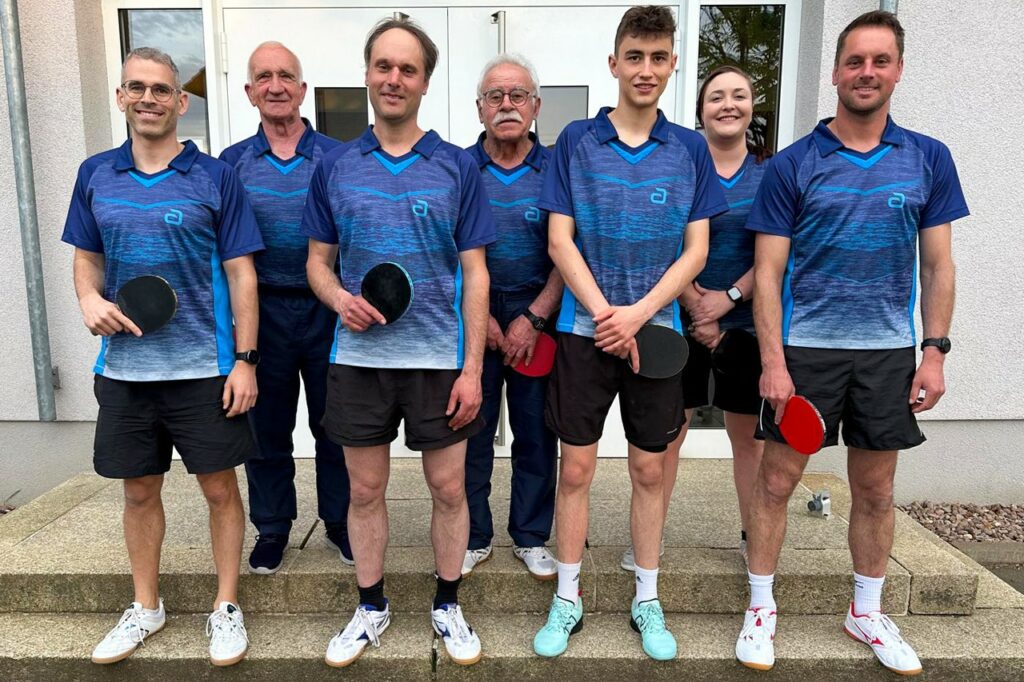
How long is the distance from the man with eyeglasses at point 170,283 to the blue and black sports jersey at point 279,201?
22 centimetres

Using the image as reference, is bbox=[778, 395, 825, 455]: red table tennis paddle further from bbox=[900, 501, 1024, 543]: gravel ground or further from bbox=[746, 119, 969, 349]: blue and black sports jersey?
bbox=[900, 501, 1024, 543]: gravel ground

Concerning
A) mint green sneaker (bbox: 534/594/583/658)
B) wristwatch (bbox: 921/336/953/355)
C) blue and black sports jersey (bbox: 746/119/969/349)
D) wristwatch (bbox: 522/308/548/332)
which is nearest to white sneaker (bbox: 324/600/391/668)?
mint green sneaker (bbox: 534/594/583/658)

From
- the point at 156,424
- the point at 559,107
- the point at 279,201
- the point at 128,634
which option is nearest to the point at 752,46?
the point at 559,107

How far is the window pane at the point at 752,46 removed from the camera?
4.37 meters

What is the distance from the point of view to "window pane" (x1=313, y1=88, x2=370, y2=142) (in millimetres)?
4375

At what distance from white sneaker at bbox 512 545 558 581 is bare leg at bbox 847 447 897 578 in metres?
1.20

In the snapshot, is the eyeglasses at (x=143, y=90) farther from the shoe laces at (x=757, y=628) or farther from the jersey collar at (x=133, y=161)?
the shoe laces at (x=757, y=628)

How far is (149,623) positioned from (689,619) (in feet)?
7.24

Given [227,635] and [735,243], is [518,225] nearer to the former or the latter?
[735,243]

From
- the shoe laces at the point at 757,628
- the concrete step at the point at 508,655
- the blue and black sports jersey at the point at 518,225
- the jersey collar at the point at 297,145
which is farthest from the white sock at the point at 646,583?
the jersey collar at the point at 297,145

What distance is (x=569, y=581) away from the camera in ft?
8.67

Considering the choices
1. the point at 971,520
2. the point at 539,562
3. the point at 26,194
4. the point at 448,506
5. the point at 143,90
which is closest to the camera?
the point at 143,90

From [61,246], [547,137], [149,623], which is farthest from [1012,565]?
[61,246]

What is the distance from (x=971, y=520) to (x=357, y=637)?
3.94 metres
